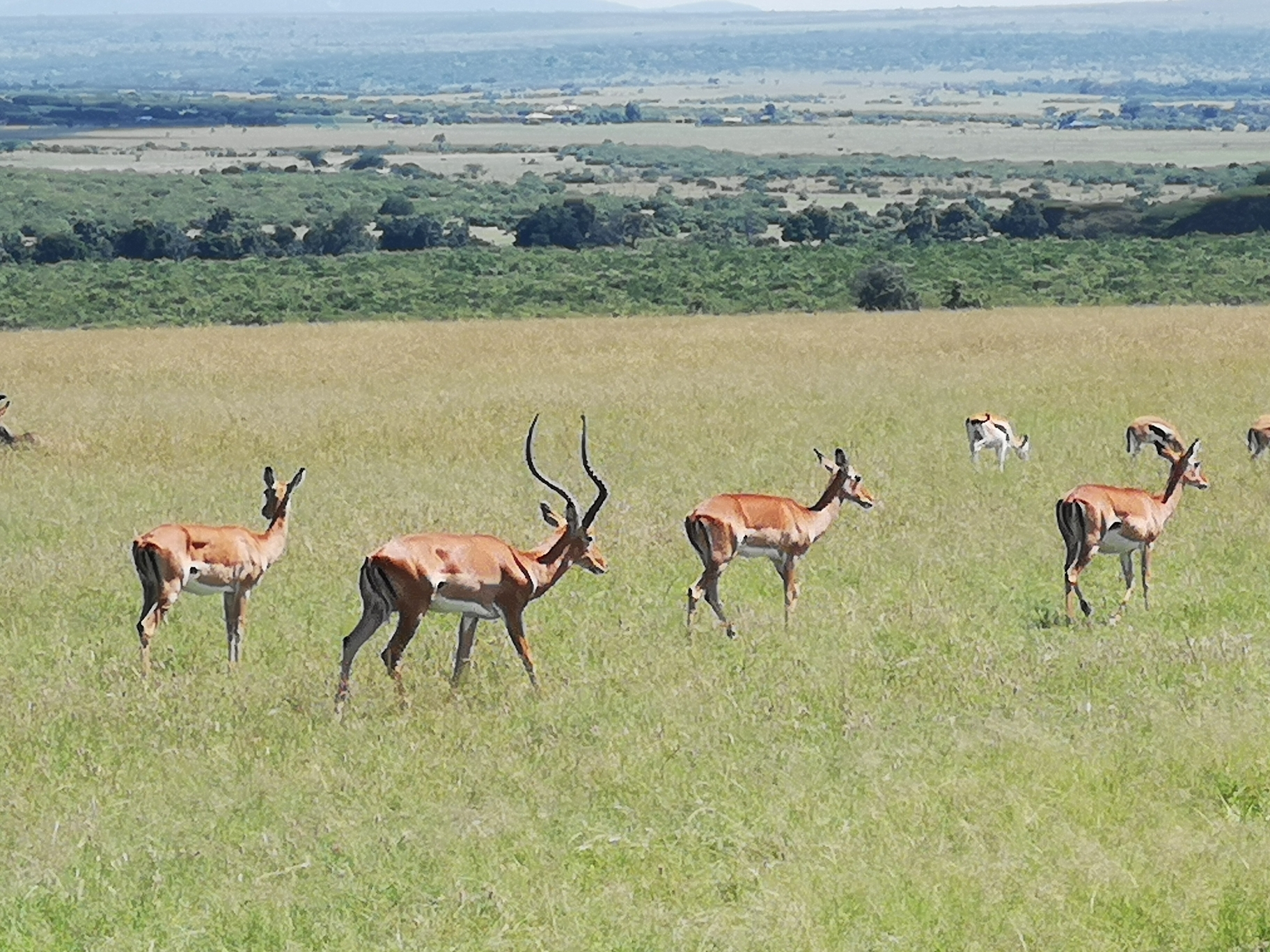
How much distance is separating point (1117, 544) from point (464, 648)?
171 inches

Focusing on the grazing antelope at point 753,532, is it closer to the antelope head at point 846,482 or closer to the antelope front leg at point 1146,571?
the antelope head at point 846,482

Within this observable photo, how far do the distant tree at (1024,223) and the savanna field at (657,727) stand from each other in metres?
49.2

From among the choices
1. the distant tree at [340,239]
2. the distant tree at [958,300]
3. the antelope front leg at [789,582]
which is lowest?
the distant tree at [340,239]

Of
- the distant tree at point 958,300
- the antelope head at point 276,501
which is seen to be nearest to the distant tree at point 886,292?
the distant tree at point 958,300

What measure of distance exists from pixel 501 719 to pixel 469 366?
19957mm

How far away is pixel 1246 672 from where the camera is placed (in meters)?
11.0

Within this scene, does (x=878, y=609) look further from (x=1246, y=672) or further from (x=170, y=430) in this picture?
(x=170, y=430)

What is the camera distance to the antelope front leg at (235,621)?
11.9m

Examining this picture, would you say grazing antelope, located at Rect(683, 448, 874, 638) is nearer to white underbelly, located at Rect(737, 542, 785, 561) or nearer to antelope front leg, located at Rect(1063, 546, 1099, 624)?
white underbelly, located at Rect(737, 542, 785, 561)

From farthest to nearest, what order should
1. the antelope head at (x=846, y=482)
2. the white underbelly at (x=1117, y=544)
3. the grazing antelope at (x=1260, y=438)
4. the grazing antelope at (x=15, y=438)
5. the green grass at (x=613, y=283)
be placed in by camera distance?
the green grass at (x=613, y=283), the grazing antelope at (x=15, y=438), the grazing antelope at (x=1260, y=438), the antelope head at (x=846, y=482), the white underbelly at (x=1117, y=544)

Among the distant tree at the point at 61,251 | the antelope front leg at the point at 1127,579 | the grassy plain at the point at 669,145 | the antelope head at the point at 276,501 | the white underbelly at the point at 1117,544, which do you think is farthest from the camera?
the grassy plain at the point at 669,145

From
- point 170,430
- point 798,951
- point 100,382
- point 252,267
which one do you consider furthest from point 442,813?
point 252,267

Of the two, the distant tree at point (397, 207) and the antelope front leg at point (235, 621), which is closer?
the antelope front leg at point (235, 621)

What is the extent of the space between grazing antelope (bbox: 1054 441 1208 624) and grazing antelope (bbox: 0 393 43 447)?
13258 millimetres
